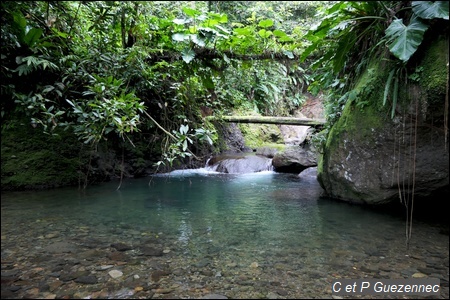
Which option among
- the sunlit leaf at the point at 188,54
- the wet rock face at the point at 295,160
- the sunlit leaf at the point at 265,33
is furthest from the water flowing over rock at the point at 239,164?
the sunlit leaf at the point at 265,33

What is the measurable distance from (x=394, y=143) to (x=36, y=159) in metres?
5.35

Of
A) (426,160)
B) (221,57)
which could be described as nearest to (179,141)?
(221,57)

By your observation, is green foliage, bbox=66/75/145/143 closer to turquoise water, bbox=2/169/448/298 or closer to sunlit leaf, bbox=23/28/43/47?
sunlit leaf, bbox=23/28/43/47

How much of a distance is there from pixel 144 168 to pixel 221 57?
310cm

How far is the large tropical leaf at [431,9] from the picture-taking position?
8.90 feet

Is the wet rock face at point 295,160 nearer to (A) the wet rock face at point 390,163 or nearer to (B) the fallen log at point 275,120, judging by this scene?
(B) the fallen log at point 275,120

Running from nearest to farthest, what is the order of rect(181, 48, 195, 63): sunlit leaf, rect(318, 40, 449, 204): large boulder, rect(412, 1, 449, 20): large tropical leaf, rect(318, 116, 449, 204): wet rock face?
rect(412, 1, 449, 20): large tropical leaf → rect(318, 40, 449, 204): large boulder → rect(318, 116, 449, 204): wet rock face → rect(181, 48, 195, 63): sunlit leaf

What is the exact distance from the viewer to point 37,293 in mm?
1819

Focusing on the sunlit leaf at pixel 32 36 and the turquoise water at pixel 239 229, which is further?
the sunlit leaf at pixel 32 36

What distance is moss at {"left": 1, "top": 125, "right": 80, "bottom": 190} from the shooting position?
4.55 metres

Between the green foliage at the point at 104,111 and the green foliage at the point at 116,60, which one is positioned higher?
the green foliage at the point at 116,60

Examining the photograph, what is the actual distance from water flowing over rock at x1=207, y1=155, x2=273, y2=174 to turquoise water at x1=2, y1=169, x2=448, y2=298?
2970mm

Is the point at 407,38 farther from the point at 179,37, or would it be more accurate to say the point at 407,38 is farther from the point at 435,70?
the point at 179,37

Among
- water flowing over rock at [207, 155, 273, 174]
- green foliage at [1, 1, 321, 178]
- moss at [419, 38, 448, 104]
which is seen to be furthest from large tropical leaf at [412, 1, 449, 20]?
water flowing over rock at [207, 155, 273, 174]
